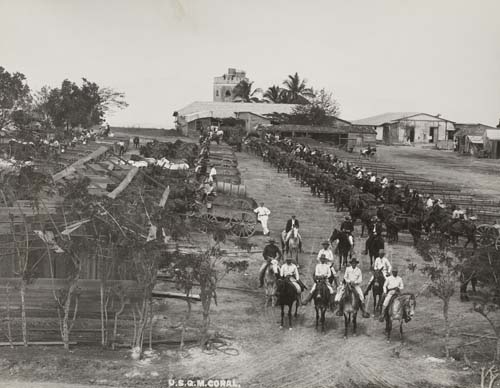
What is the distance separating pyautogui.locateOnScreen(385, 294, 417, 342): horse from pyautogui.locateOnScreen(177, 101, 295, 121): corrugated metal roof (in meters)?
58.1

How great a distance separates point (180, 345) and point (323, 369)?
3.23 metres

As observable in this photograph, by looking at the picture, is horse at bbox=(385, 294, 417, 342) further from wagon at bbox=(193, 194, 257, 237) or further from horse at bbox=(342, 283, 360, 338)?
wagon at bbox=(193, 194, 257, 237)

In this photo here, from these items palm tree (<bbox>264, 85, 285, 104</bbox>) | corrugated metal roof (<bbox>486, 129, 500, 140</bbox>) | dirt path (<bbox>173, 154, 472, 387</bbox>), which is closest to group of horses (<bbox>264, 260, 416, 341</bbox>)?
dirt path (<bbox>173, 154, 472, 387</bbox>)

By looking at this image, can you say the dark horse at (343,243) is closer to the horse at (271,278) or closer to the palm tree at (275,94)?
the horse at (271,278)

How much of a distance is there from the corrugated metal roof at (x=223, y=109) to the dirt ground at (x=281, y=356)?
5500cm

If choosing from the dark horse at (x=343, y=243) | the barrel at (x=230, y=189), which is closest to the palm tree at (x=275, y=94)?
the barrel at (x=230, y=189)

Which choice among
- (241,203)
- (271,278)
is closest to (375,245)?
(271,278)

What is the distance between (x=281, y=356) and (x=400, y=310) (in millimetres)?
3045

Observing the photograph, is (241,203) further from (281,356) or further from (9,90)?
(281,356)

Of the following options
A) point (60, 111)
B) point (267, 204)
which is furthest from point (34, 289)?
point (60, 111)

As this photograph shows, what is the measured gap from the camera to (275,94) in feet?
297

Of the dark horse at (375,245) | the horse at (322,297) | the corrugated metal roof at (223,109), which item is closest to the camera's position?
the horse at (322,297)

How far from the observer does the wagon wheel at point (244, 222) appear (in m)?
25.7

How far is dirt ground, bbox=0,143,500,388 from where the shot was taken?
12766 millimetres
